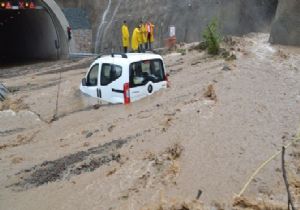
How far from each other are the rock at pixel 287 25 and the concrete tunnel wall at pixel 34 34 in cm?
1209

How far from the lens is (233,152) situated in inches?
302

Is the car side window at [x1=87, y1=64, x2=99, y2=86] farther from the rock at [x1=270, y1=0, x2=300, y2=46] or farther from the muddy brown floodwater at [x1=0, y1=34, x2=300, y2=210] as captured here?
the rock at [x1=270, y1=0, x2=300, y2=46]

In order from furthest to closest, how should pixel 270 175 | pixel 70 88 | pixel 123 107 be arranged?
pixel 70 88, pixel 123 107, pixel 270 175

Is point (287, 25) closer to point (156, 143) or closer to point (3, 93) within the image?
point (3, 93)

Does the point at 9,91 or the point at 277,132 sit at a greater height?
the point at 277,132

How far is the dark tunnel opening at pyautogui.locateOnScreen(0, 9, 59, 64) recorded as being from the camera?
29891mm

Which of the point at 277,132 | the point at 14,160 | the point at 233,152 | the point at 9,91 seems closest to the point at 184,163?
the point at 233,152

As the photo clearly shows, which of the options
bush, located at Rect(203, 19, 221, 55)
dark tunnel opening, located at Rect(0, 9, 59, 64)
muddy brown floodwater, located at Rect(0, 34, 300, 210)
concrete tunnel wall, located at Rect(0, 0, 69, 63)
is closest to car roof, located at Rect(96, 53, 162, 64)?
muddy brown floodwater, located at Rect(0, 34, 300, 210)

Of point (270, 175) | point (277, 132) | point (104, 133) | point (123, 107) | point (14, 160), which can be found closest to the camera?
point (270, 175)

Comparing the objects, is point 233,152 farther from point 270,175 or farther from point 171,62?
point 171,62

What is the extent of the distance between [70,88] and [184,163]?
9.43 metres

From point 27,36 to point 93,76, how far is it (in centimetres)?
2304

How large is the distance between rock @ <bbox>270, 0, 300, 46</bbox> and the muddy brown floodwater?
20.6 feet

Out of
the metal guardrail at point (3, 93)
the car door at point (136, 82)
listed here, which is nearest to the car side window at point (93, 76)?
the car door at point (136, 82)
